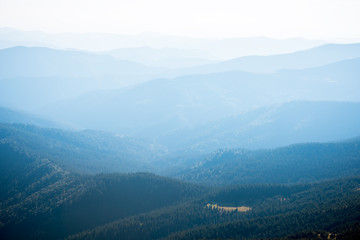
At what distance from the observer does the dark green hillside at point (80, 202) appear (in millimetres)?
163750

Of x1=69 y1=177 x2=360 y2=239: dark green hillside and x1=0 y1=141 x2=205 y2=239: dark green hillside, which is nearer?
x1=69 y1=177 x2=360 y2=239: dark green hillside

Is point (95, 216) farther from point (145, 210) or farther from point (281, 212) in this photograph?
point (281, 212)

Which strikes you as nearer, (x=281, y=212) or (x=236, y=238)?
(x=236, y=238)

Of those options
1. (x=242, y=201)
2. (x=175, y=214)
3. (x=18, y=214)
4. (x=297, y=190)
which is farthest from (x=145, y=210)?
(x=297, y=190)

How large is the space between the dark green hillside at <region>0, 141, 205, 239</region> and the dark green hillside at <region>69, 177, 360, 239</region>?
16.0m

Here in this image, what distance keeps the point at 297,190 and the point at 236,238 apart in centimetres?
6512

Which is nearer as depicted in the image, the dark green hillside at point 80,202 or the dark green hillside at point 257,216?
the dark green hillside at point 257,216

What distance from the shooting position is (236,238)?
12612 centimetres

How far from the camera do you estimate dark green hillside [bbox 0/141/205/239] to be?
164 m

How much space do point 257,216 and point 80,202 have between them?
90243 mm

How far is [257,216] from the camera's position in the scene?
148500mm

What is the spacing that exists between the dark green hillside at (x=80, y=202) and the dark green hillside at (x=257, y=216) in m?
16.0

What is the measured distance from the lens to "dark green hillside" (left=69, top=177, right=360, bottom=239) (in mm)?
119125

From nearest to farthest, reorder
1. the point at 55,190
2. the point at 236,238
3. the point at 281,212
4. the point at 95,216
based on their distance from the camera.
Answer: the point at 236,238 → the point at 281,212 → the point at 95,216 → the point at 55,190
